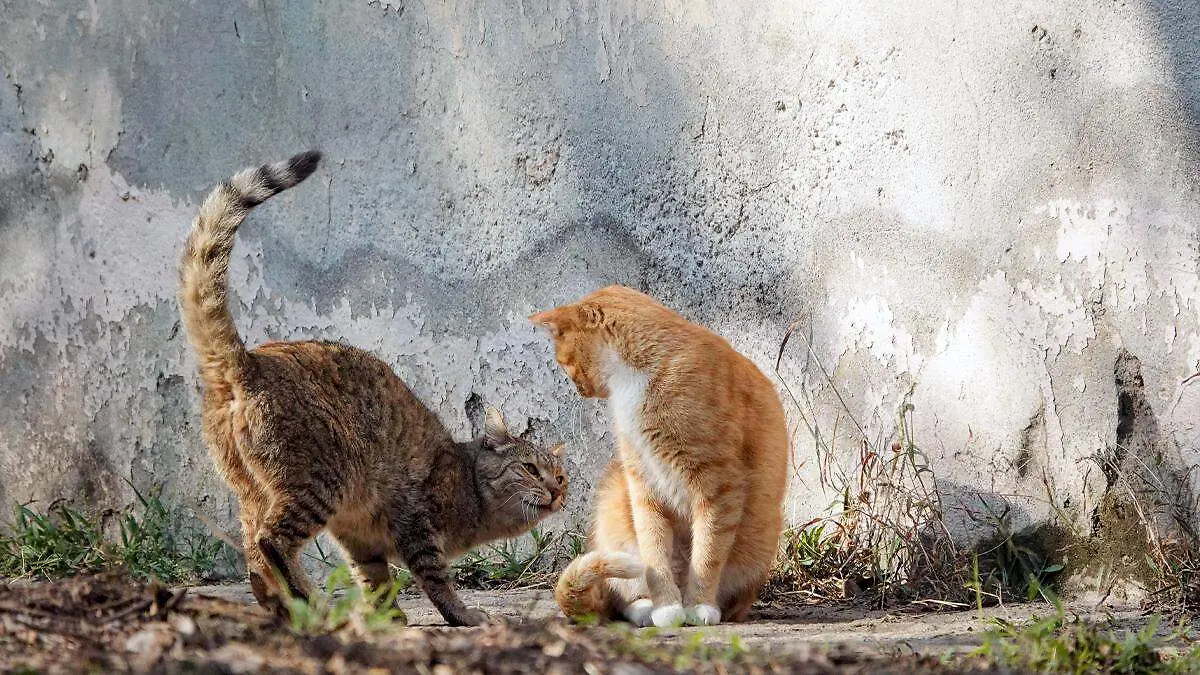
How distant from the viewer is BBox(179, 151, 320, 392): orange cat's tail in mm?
4223

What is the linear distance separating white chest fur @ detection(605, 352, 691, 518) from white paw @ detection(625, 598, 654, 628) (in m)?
0.35

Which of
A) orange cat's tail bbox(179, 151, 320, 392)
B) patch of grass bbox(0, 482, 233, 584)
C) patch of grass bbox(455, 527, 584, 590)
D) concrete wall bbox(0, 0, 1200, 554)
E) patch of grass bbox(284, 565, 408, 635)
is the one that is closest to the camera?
patch of grass bbox(284, 565, 408, 635)

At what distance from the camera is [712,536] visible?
14.4ft

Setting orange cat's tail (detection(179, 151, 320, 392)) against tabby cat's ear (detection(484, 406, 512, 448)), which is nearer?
orange cat's tail (detection(179, 151, 320, 392))

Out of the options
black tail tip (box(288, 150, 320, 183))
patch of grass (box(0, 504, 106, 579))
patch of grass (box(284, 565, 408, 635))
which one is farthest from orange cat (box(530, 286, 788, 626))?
patch of grass (box(0, 504, 106, 579))

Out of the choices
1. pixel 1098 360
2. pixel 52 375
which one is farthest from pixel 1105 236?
pixel 52 375

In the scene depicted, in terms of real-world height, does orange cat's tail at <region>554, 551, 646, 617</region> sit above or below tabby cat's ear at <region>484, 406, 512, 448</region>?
below

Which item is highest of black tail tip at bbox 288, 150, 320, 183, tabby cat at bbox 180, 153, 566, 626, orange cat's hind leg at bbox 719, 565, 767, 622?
black tail tip at bbox 288, 150, 320, 183

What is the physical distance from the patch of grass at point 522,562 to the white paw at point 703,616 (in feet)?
4.10

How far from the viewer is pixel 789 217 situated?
537 centimetres

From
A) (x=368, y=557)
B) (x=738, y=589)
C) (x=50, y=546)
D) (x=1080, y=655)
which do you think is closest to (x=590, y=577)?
(x=738, y=589)

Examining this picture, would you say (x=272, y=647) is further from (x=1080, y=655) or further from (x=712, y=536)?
(x=712, y=536)

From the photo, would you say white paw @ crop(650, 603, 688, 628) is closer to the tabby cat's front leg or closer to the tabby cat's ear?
the tabby cat's front leg

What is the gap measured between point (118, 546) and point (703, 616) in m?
3.17
